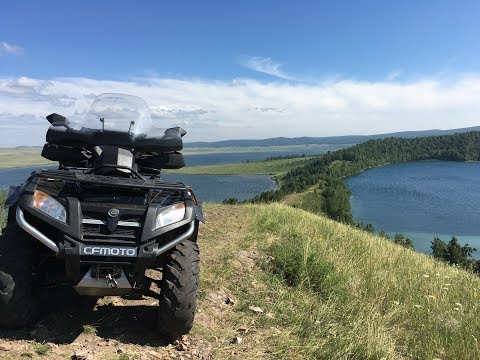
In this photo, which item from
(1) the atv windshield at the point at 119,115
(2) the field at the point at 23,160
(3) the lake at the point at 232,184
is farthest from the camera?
(3) the lake at the point at 232,184

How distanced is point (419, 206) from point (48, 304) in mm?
84185

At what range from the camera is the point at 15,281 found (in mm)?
3246

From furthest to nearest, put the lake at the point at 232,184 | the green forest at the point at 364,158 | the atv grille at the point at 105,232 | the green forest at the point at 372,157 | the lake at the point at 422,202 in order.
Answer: the green forest at the point at 372,157 < the green forest at the point at 364,158 < the lake at the point at 232,184 < the lake at the point at 422,202 < the atv grille at the point at 105,232

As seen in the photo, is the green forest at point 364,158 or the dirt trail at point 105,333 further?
the green forest at point 364,158

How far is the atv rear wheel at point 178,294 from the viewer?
3438 mm

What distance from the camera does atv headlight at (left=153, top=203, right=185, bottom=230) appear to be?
344 centimetres

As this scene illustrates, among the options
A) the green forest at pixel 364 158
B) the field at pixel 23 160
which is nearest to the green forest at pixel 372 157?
the green forest at pixel 364 158

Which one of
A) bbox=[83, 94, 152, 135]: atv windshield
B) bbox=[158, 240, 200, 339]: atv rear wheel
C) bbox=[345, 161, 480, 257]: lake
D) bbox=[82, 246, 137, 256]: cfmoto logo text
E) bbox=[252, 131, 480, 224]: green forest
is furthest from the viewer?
bbox=[252, 131, 480, 224]: green forest

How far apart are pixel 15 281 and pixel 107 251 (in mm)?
773

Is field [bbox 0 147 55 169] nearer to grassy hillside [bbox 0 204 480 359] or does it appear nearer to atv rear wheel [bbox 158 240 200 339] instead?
grassy hillside [bbox 0 204 480 359]

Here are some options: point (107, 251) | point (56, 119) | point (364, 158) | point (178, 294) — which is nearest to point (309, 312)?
point (178, 294)

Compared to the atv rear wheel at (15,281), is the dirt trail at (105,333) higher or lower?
lower

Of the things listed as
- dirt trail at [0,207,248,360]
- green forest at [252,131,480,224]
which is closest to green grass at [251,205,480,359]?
dirt trail at [0,207,248,360]

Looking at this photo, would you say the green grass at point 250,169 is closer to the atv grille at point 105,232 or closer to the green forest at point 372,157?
the green forest at point 372,157
